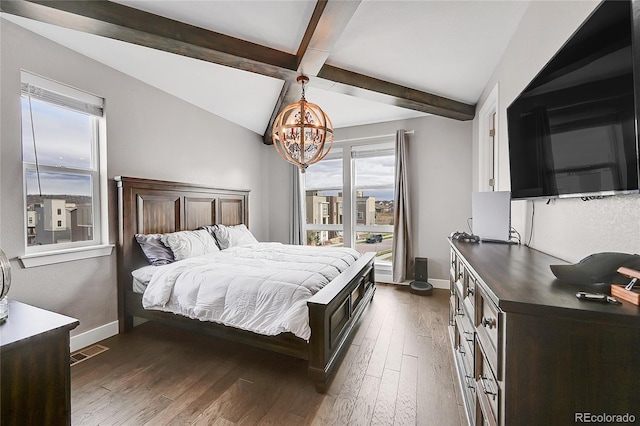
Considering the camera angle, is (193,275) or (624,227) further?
(193,275)

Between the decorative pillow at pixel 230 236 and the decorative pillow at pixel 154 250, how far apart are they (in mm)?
840

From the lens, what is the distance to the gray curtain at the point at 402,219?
164 inches

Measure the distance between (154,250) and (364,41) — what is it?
290cm

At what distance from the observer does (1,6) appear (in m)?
1.68

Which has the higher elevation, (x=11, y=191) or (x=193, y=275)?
(x=11, y=191)

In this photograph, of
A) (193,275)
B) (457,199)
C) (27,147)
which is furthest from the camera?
(457,199)

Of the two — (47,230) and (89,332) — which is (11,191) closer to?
(47,230)

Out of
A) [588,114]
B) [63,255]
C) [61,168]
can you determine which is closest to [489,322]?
[588,114]

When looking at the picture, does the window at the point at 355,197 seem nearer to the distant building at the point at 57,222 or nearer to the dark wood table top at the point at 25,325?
the distant building at the point at 57,222

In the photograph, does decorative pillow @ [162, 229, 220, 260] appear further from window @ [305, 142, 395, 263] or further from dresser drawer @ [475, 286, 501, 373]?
dresser drawer @ [475, 286, 501, 373]

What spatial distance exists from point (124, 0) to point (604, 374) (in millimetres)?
3068

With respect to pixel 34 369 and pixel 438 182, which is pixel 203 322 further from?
pixel 438 182

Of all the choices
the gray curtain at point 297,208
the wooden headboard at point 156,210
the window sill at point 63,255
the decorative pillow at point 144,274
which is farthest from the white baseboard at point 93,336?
the gray curtain at point 297,208

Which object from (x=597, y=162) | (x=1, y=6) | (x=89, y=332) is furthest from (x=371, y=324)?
(x=1, y=6)
